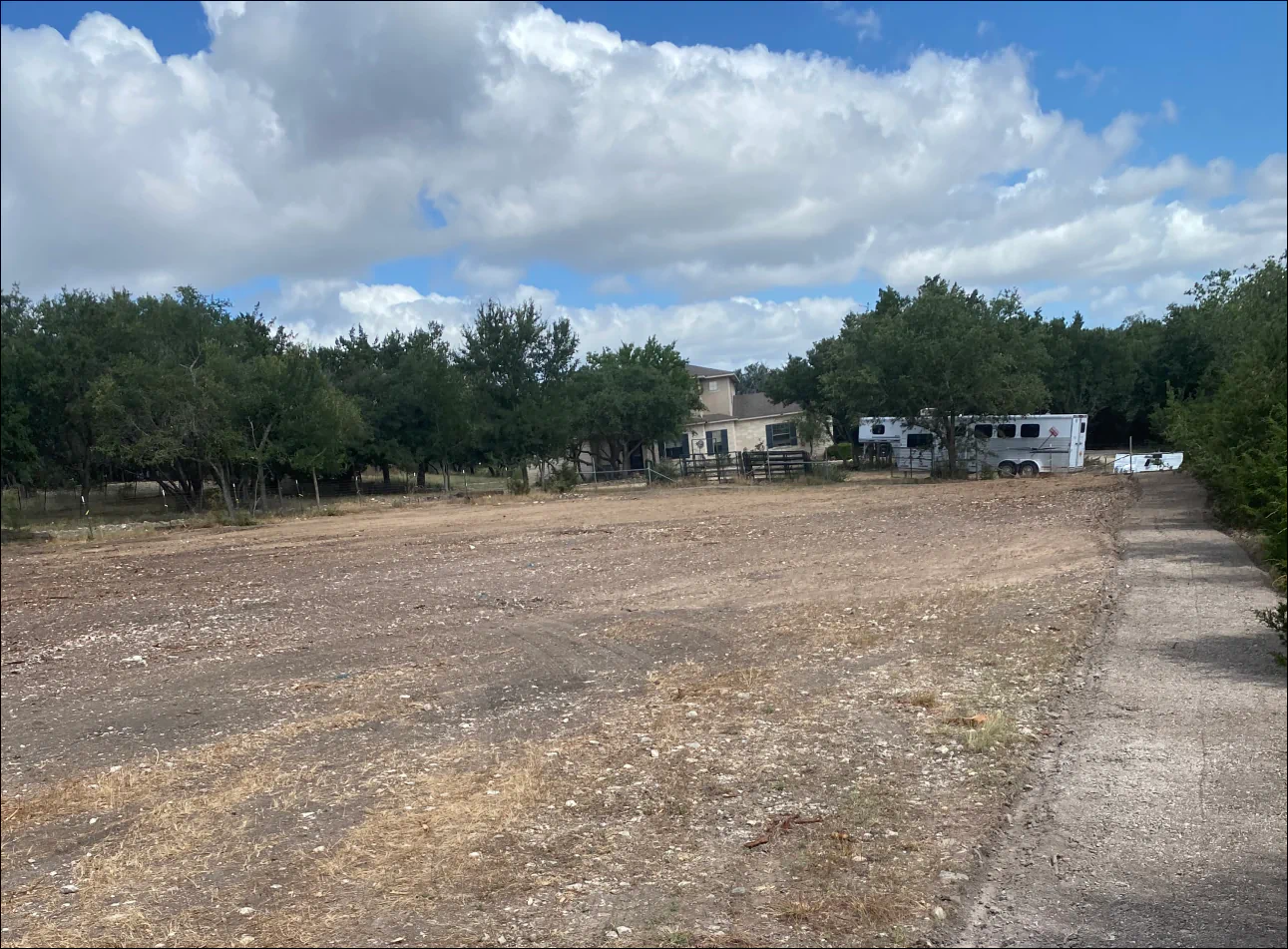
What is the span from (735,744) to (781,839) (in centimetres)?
171

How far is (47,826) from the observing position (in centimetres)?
654

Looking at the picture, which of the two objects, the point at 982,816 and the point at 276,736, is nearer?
the point at 982,816

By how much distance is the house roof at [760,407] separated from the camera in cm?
6494

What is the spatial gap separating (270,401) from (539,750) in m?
33.6

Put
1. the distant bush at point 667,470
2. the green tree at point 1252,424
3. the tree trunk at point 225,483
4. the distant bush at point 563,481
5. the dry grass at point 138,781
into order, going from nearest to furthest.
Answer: the dry grass at point 138,781
the green tree at point 1252,424
the tree trunk at point 225,483
the distant bush at point 563,481
the distant bush at point 667,470

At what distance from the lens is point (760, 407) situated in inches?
2665

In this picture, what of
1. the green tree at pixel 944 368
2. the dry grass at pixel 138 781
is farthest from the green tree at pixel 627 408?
the dry grass at pixel 138 781

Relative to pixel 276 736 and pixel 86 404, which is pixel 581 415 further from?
pixel 276 736

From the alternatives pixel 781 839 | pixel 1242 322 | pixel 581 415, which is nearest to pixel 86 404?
pixel 581 415

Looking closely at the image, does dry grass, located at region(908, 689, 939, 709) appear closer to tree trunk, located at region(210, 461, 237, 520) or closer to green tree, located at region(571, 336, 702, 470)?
tree trunk, located at region(210, 461, 237, 520)

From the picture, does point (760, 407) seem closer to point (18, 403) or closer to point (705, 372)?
point (705, 372)

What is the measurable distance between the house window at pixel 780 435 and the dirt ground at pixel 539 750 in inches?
1829

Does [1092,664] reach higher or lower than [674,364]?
lower

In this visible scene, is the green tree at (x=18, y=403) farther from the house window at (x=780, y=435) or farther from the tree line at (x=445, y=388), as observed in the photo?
the house window at (x=780, y=435)
